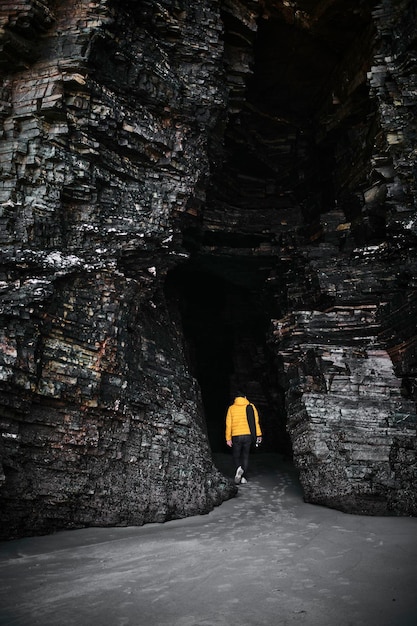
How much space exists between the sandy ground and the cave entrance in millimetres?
8761

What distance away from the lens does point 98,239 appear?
9617mm

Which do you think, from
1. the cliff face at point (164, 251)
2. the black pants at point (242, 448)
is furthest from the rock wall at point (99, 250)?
the black pants at point (242, 448)

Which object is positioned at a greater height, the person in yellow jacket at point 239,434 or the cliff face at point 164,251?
the cliff face at point 164,251

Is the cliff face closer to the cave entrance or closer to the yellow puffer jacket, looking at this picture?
the yellow puffer jacket

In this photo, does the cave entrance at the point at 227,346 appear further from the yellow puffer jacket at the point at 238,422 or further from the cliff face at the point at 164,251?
the yellow puffer jacket at the point at 238,422

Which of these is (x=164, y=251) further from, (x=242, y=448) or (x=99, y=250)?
(x=242, y=448)

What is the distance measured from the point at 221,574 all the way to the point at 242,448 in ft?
22.7

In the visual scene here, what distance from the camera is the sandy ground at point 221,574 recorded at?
13.8 feet

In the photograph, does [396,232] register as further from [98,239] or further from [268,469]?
[268,469]

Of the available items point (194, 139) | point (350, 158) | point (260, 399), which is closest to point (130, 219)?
point (194, 139)

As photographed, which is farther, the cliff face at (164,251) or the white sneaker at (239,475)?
the white sneaker at (239,475)

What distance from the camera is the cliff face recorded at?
8312 mm

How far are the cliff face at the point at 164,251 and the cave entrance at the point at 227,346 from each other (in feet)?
8.23

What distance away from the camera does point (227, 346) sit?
18.9 m
